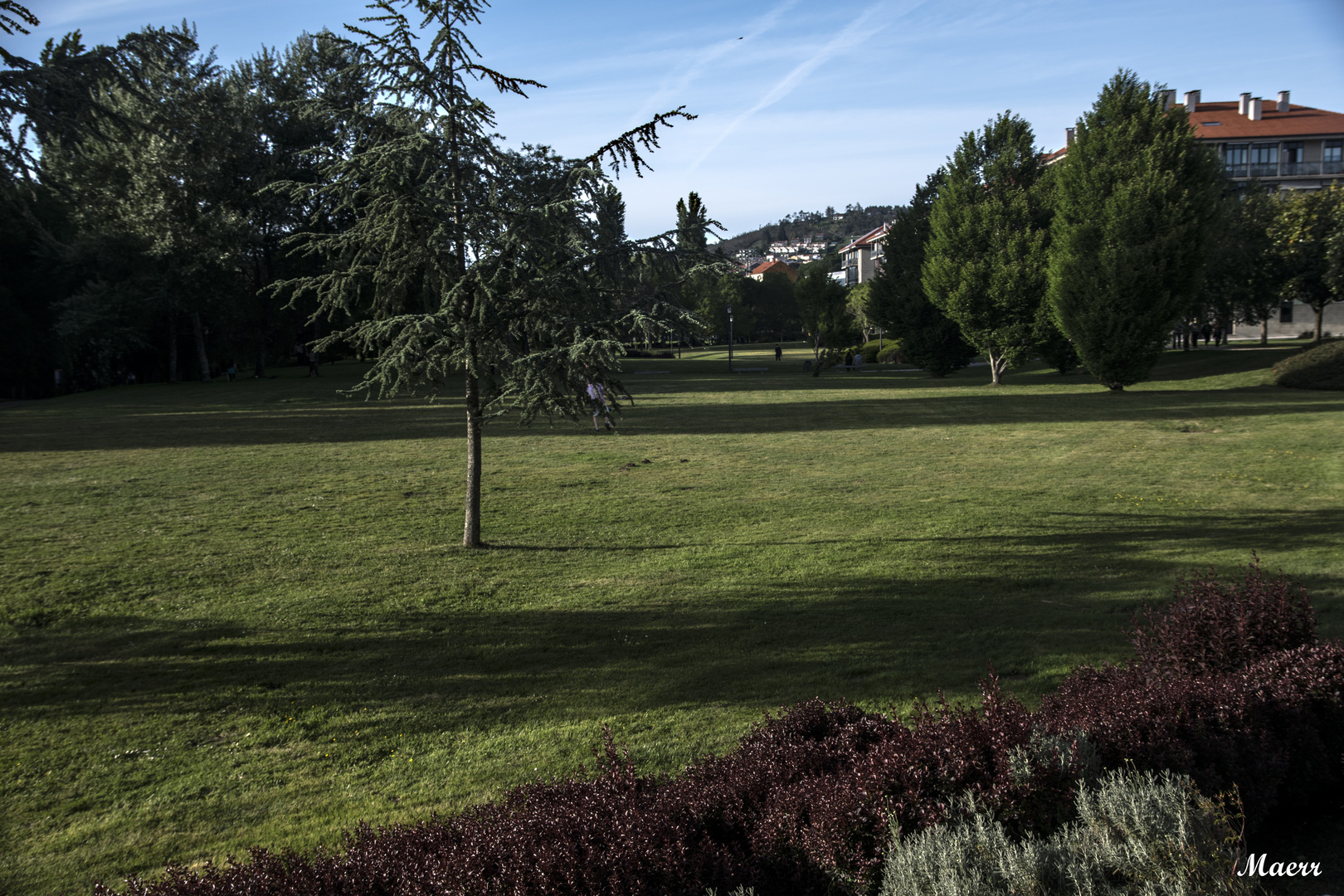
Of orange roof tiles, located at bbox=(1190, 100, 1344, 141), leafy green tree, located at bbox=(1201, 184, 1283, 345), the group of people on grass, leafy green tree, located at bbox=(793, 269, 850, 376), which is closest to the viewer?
leafy green tree, located at bbox=(1201, 184, 1283, 345)

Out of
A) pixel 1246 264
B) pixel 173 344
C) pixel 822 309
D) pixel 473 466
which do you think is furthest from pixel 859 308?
pixel 473 466

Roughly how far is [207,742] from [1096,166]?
115 ft

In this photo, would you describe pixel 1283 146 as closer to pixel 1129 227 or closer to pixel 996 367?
pixel 996 367

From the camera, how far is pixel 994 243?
38.2 m

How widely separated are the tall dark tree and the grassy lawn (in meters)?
25.0

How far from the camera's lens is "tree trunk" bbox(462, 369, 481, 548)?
10711 mm

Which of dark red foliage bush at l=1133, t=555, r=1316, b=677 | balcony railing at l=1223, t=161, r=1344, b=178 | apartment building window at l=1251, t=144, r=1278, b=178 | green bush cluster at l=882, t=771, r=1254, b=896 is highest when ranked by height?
apartment building window at l=1251, t=144, r=1278, b=178

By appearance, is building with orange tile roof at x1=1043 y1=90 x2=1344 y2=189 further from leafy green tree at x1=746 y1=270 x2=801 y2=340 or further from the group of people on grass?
leafy green tree at x1=746 y1=270 x2=801 y2=340

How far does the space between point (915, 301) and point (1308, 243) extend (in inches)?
709

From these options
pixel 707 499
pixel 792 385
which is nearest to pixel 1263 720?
pixel 707 499

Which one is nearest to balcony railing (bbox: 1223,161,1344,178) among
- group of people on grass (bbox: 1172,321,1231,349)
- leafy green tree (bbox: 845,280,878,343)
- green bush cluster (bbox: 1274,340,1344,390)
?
group of people on grass (bbox: 1172,321,1231,349)

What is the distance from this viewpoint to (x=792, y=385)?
42875 mm

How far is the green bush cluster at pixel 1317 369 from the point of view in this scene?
30.1 m

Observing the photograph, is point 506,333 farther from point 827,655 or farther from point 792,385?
point 792,385
